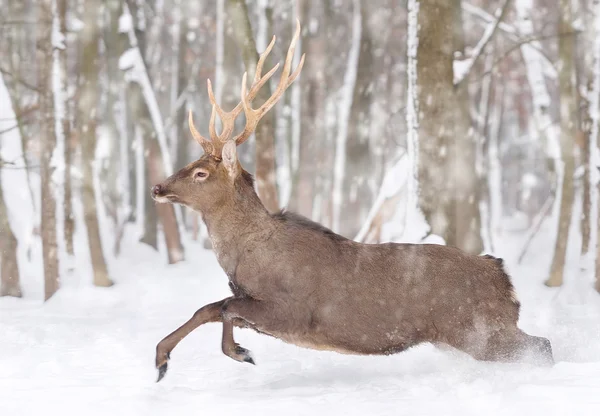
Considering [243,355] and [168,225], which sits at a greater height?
[243,355]

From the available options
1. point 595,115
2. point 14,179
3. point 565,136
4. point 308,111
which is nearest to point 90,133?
point 14,179

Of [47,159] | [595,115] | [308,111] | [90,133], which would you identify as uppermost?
[595,115]

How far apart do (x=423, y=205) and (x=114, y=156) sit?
2034 centimetres

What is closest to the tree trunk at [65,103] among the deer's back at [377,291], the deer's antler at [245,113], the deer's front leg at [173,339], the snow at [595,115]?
the deer's antler at [245,113]

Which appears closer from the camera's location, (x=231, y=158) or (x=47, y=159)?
(x=231, y=158)

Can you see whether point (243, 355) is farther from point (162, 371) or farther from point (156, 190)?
point (156, 190)

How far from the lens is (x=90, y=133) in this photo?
1341cm

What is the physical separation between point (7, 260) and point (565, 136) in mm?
8826

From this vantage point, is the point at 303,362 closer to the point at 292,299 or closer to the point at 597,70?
the point at 292,299

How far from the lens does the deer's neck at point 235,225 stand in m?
6.45

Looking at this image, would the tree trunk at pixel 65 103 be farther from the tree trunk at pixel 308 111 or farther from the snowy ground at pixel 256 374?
the tree trunk at pixel 308 111

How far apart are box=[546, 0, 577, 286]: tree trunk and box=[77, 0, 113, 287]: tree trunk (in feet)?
23.4

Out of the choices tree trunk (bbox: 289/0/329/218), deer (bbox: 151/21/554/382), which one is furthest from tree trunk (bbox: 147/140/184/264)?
deer (bbox: 151/21/554/382)

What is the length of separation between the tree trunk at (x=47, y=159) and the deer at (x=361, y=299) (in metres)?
5.68
